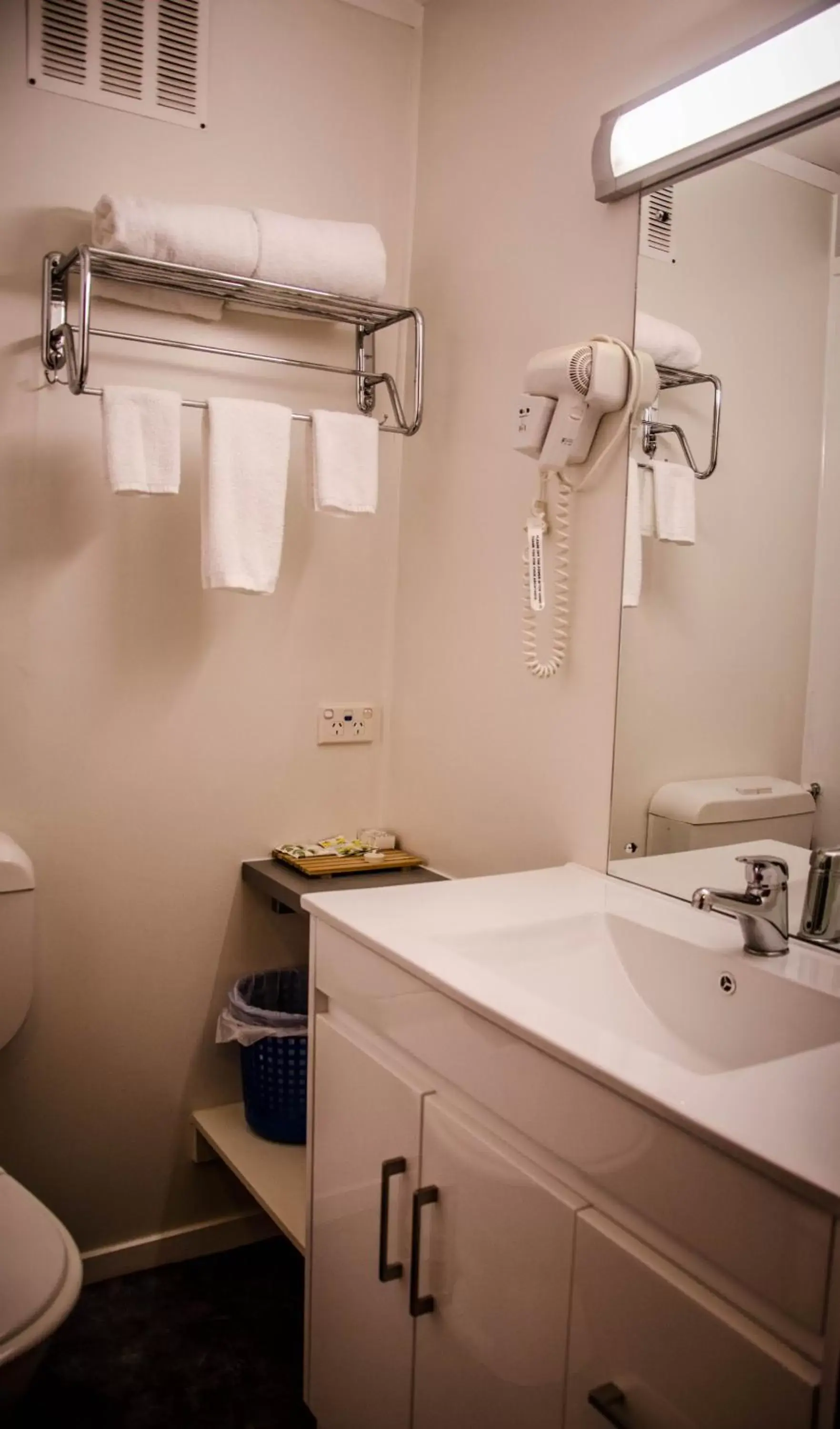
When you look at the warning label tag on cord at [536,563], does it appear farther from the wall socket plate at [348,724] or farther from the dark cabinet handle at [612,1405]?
the dark cabinet handle at [612,1405]

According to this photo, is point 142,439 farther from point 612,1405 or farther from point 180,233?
point 612,1405

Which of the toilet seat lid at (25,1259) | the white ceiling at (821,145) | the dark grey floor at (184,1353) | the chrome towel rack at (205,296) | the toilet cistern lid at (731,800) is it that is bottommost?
the dark grey floor at (184,1353)

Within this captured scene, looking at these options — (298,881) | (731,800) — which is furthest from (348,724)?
(731,800)

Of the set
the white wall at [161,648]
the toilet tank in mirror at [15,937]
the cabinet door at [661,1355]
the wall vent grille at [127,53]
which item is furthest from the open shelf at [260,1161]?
the wall vent grille at [127,53]

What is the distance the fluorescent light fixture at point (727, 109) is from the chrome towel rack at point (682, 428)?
266mm

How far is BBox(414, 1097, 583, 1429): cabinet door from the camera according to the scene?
105 centimetres

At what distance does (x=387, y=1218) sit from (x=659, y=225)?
137cm

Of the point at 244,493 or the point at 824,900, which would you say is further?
the point at 244,493

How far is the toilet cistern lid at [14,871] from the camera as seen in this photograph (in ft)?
5.57

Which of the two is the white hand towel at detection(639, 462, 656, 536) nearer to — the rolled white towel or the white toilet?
the rolled white towel

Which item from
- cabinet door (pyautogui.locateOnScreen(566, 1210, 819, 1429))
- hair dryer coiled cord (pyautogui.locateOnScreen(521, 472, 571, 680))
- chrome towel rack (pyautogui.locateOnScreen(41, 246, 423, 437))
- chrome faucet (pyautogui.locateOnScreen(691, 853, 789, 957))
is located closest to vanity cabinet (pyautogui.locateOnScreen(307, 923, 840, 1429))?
cabinet door (pyautogui.locateOnScreen(566, 1210, 819, 1429))

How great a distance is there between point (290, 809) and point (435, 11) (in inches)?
60.2

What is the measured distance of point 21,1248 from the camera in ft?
4.53

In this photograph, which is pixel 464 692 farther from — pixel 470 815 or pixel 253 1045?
pixel 253 1045
